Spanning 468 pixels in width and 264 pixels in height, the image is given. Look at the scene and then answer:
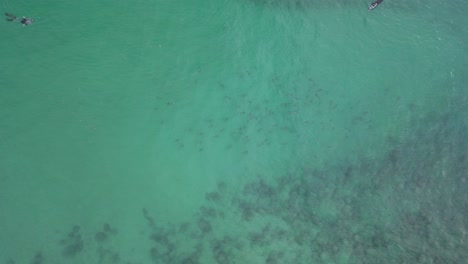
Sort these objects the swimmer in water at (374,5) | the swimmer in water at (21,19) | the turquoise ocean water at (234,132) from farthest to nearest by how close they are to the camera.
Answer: the swimmer in water at (374,5), the swimmer in water at (21,19), the turquoise ocean water at (234,132)

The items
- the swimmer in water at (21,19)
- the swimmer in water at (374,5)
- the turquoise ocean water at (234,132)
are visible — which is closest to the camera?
the turquoise ocean water at (234,132)

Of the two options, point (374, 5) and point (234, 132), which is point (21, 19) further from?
point (374, 5)

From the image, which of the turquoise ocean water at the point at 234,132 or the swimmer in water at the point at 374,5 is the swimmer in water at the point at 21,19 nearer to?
the turquoise ocean water at the point at 234,132

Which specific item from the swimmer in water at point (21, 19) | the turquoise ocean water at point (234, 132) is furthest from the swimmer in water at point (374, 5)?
the swimmer in water at point (21, 19)

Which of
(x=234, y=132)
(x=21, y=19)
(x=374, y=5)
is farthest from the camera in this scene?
(x=374, y=5)

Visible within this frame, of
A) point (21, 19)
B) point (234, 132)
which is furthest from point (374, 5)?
point (21, 19)

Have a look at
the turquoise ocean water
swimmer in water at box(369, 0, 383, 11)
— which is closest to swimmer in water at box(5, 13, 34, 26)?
the turquoise ocean water

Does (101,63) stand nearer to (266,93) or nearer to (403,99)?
(266,93)

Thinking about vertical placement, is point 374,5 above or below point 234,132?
above
